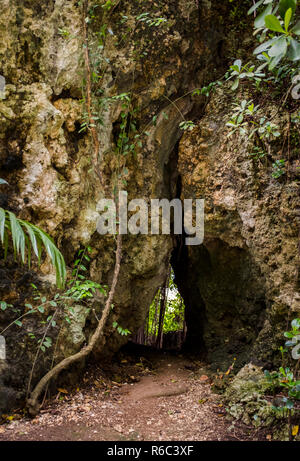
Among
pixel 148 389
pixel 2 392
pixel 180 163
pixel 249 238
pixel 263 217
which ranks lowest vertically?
pixel 148 389

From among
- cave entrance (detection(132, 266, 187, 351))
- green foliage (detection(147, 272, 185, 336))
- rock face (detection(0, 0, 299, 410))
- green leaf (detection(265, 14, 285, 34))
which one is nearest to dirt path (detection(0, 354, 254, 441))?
rock face (detection(0, 0, 299, 410))

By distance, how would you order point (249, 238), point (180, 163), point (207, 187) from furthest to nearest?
point (180, 163) < point (207, 187) < point (249, 238)

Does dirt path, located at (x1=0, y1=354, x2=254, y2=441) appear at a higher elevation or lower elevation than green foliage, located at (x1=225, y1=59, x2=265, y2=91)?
lower

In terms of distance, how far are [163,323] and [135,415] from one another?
15.1ft

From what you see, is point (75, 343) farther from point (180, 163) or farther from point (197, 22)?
point (197, 22)

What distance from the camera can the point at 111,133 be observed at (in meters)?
3.54

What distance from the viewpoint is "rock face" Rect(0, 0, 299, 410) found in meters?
2.88

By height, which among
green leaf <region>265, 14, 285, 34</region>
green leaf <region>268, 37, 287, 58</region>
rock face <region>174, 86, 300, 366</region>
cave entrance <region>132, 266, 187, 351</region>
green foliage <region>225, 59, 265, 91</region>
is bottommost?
cave entrance <region>132, 266, 187, 351</region>

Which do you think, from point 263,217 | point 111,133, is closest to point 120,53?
point 111,133

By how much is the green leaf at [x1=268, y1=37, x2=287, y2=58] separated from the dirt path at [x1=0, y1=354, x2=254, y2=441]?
2443mm

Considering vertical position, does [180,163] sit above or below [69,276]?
above

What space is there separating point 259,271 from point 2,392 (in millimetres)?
2563

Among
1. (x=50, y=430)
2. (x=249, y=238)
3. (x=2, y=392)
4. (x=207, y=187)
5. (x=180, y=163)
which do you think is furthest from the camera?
(x=180, y=163)

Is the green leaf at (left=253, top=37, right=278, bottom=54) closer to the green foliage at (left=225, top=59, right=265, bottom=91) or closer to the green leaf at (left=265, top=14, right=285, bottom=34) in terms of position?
the green leaf at (left=265, top=14, right=285, bottom=34)
